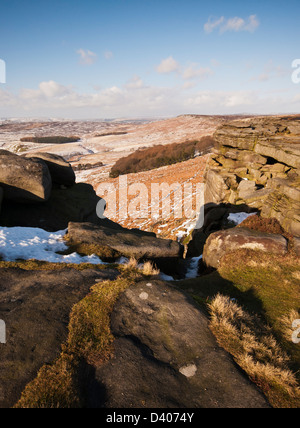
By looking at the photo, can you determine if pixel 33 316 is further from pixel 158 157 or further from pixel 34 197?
pixel 158 157

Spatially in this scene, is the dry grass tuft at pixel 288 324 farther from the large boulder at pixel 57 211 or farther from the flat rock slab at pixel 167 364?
the large boulder at pixel 57 211

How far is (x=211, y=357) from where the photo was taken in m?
4.83

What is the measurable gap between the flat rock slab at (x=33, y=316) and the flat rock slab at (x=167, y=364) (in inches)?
50.2

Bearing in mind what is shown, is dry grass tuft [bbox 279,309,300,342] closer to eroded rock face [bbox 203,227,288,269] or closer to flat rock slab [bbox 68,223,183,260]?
eroded rock face [bbox 203,227,288,269]

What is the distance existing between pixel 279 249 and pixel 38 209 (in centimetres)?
1658

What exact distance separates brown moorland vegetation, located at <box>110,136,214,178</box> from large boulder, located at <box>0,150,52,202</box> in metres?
48.3

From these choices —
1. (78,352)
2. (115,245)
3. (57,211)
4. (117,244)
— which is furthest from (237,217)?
(78,352)

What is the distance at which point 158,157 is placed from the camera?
7050 cm

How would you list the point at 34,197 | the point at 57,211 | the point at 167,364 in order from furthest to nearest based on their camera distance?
the point at 57,211 → the point at 34,197 → the point at 167,364

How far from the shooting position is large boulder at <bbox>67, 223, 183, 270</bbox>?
11.1 metres

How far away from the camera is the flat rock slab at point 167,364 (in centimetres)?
397

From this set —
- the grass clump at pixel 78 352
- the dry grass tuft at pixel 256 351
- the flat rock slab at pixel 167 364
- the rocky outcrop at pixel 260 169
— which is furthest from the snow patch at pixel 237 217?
the grass clump at pixel 78 352

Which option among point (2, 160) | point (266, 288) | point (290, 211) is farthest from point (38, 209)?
point (290, 211)

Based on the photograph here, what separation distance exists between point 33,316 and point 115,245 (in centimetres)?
614
